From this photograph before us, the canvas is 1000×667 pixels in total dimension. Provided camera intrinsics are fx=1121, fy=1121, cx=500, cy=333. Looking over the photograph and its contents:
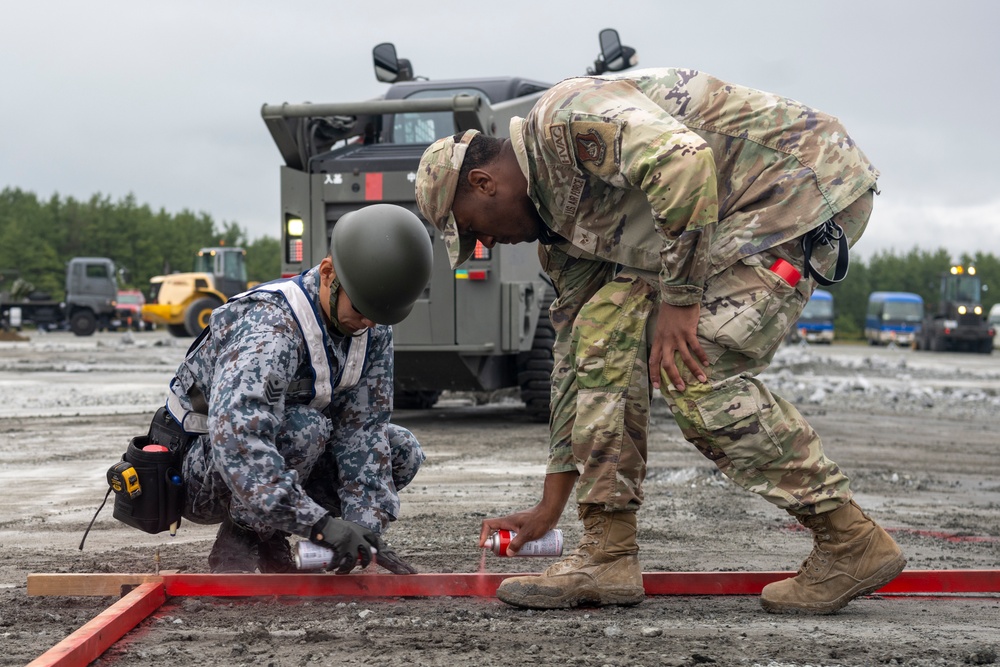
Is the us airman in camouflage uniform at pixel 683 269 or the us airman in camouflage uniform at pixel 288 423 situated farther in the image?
the us airman in camouflage uniform at pixel 288 423

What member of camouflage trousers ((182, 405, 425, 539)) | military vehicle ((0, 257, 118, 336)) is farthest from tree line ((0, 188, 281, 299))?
camouflage trousers ((182, 405, 425, 539))

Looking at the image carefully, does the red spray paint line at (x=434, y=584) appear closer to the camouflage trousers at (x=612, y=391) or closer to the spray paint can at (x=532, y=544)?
the spray paint can at (x=532, y=544)

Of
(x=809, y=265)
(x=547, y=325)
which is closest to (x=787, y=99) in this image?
(x=809, y=265)

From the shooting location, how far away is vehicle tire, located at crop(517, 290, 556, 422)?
9.59m

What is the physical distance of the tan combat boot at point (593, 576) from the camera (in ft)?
11.2

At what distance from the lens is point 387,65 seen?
1078cm

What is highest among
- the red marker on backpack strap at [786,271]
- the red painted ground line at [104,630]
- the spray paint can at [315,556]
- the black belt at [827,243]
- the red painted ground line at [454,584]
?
the black belt at [827,243]

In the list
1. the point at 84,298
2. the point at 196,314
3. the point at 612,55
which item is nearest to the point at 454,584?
the point at 612,55

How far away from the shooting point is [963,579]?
3564 millimetres

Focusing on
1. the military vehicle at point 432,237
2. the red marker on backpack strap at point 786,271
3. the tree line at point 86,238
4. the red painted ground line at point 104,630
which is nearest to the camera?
the red painted ground line at point 104,630

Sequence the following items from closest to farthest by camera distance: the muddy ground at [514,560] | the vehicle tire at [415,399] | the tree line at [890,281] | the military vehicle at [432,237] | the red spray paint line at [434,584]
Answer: the muddy ground at [514,560] < the red spray paint line at [434,584] < the military vehicle at [432,237] < the vehicle tire at [415,399] < the tree line at [890,281]

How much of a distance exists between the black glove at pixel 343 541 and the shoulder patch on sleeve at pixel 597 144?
4.08 feet

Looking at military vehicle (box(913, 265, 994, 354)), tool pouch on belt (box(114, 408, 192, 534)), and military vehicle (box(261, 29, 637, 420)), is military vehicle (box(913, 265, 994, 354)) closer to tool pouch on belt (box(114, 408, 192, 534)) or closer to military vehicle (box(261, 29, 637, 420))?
military vehicle (box(261, 29, 637, 420))

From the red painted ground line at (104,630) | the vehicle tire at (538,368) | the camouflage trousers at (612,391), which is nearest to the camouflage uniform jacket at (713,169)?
the camouflage trousers at (612,391)
